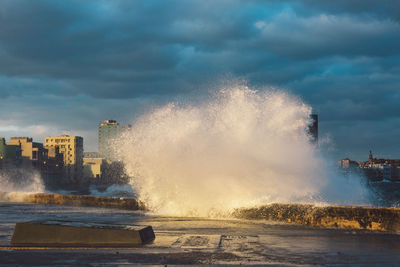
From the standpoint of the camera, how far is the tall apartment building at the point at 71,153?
184 meters

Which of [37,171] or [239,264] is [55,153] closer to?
[37,171]

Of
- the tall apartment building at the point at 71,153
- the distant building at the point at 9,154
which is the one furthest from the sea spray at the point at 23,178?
the tall apartment building at the point at 71,153

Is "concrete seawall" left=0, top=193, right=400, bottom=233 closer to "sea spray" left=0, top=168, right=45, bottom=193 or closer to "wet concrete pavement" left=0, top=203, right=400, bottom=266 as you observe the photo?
"wet concrete pavement" left=0, top=203, right=400, bottom=266

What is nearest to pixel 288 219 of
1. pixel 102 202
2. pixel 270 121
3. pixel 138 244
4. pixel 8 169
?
pixel 270 121

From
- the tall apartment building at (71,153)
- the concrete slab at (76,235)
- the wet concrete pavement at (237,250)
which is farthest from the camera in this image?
the tall apartment building at (71,153)

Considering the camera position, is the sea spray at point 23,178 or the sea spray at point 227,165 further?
the sea spray at point 23,178

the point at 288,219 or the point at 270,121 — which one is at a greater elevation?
the point at 270,121

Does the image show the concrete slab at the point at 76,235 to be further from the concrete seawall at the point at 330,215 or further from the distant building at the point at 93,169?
the distant building at the point at 93,169

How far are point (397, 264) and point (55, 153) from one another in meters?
168

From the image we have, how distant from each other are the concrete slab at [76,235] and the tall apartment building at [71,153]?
17552cm

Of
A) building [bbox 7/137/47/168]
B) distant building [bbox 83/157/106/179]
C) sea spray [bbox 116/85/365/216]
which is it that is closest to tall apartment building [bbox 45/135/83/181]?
distant building [bbox 83/157/106/179]

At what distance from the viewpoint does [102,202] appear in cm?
2233

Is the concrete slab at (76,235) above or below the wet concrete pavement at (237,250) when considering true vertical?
above

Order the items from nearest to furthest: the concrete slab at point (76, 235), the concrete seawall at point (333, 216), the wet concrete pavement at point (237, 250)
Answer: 1. the wet concrete pavement at point (237, 250)
2. the concrete slab at point (76, 235)
3. the concrete seawall at point (333, 216)
